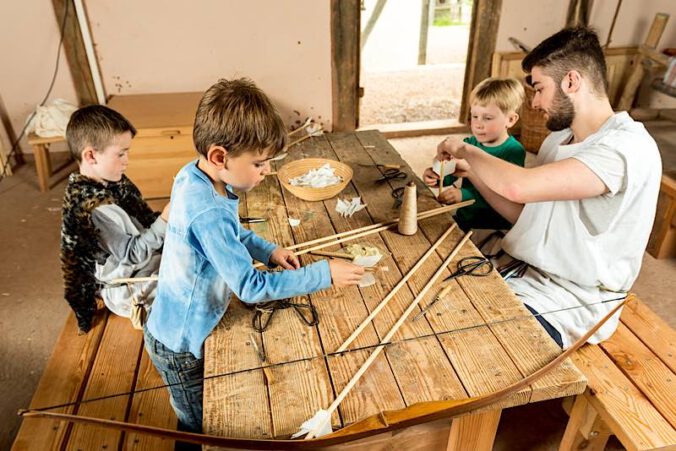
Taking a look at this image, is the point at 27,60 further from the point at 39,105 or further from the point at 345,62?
the point at 345,62

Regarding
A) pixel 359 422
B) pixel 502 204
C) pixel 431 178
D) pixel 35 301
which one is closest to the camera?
pixel 359 422

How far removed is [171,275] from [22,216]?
10.5ft

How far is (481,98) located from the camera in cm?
253

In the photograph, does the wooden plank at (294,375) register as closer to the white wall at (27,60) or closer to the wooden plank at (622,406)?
the wooden plank at (622,406)

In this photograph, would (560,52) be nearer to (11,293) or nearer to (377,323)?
(377,323)

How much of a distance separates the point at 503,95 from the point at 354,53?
264 centimetres

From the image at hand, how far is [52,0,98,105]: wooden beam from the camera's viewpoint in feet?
13.6

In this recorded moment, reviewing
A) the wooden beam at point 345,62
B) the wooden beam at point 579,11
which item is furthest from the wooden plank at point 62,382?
the wooden beam at point 579,11

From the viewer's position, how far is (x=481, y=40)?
16.4 feet

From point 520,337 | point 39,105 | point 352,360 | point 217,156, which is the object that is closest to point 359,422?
point 352,360

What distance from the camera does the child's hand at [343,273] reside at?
1.48 m

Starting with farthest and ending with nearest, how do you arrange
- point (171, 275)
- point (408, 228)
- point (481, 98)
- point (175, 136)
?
point (175, 136) → point (481, 98) → point (408, 228) → point (171, 275)

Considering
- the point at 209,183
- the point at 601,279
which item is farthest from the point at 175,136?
the point at 601,279

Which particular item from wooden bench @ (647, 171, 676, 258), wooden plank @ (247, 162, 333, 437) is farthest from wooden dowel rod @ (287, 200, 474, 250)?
wooden bench @ (647, 171, 676, 258)
